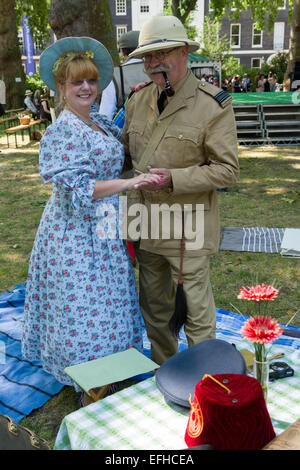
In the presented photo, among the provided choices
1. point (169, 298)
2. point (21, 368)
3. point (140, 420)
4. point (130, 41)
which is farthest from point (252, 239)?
point (140, 420)

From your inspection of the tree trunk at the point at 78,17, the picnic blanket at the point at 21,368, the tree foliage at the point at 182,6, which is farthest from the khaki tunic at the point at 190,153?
the tree foliage at the point at 182,6

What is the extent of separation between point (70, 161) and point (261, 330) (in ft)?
5.11

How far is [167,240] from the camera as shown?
9.99ft

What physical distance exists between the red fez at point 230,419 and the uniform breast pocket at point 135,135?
1812mm

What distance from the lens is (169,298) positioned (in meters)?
3.36

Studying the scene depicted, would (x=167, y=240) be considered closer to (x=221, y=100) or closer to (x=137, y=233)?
(x=137, y=233)

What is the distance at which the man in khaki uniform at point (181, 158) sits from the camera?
2.82m

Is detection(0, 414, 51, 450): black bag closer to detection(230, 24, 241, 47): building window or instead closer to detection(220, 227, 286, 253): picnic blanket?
detection(220, 227, 286, 253): picnic blanket

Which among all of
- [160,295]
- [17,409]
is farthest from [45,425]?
[160,295]

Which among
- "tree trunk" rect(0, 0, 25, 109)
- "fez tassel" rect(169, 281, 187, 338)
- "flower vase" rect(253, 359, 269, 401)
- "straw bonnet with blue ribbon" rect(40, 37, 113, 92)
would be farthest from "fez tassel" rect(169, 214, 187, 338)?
"tree trunk" rect(0, 0, 25, 109)

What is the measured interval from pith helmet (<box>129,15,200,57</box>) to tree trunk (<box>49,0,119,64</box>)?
16.6 ft

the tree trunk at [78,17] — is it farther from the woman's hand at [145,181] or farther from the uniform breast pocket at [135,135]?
the woman's hand at [145,181]

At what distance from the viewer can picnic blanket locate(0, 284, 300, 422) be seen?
3.40 metres

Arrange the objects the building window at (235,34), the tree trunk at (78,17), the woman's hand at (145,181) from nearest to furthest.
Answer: the woman's hand at (145,181) < the tree trunk at (78,17) < the building window at (235,34)
